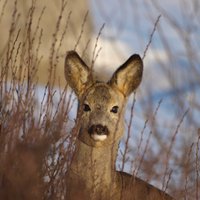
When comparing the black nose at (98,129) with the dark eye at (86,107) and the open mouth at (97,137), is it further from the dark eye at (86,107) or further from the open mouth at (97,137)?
the dark eye at (86,107)

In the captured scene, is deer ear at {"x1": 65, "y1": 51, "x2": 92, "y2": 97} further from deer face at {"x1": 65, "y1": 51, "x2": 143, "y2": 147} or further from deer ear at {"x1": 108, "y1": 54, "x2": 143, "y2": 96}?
deer ear at {"x1": 108, "y1": 54, "x2": 143, "y2": 96}

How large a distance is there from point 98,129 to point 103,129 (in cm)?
7

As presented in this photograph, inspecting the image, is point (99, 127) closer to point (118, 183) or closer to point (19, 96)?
point (118, 183)

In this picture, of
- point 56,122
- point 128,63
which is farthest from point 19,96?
point 128,63

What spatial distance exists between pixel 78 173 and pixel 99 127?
469 millimetres

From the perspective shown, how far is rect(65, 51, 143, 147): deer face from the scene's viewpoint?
8.10m


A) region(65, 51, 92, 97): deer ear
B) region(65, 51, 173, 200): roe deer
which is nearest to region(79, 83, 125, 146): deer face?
region(65, 51, 173, 200): roe deer

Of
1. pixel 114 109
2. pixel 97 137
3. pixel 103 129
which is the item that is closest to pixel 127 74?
pixel 114 109

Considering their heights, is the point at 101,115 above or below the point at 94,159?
above

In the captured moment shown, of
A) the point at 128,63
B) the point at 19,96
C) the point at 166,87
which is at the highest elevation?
the point at 166,87

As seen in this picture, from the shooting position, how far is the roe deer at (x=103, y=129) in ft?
25.3

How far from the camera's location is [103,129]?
8039 millimetres

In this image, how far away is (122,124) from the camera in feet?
27.9

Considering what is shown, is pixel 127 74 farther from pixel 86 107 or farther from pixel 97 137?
pixel 97 137
